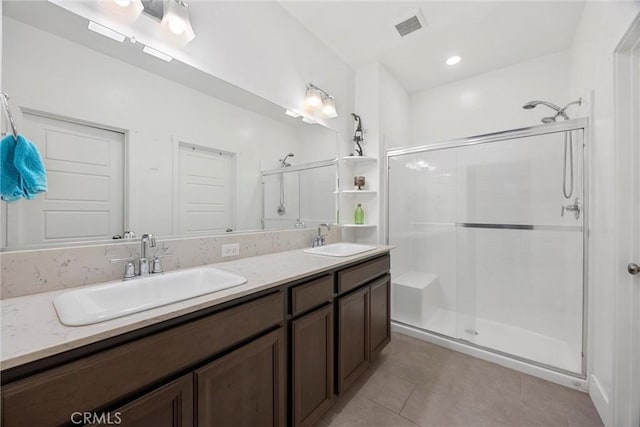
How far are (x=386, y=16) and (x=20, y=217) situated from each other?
2.62 meters

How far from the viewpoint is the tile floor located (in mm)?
1492

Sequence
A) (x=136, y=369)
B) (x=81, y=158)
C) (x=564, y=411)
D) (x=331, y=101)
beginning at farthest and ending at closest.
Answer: (x=331, y=101), (x=564, y=411), (x=81, y=158), (x=136, y=369)

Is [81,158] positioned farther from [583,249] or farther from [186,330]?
[583,249]

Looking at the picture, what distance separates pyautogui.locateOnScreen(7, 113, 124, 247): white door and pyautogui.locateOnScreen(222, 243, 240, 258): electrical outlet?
0.54m

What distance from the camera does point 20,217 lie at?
98 centimetres

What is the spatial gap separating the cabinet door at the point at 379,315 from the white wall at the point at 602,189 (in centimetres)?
125

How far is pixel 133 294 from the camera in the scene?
109 cm

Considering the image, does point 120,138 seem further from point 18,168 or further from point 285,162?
point 285,162

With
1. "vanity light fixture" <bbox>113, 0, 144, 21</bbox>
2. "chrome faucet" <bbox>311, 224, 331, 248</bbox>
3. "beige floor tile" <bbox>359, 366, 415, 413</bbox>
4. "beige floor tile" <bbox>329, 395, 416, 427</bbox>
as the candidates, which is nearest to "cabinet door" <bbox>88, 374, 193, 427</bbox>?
"beige floor tile" <bbox>329, 395, 416, 427</bbox>

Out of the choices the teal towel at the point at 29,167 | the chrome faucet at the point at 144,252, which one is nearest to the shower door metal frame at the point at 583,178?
the chrome faucet at the point at 144,252

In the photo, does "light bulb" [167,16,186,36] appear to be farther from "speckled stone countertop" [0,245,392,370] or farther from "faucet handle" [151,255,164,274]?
"speckled stone countertop" [0,245,392,370]

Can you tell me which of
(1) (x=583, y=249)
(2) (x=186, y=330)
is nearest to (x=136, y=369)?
(2) (x=186, y=330)

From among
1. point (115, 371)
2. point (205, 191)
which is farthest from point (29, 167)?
point (115, 371)

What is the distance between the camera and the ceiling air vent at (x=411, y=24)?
2.08m
